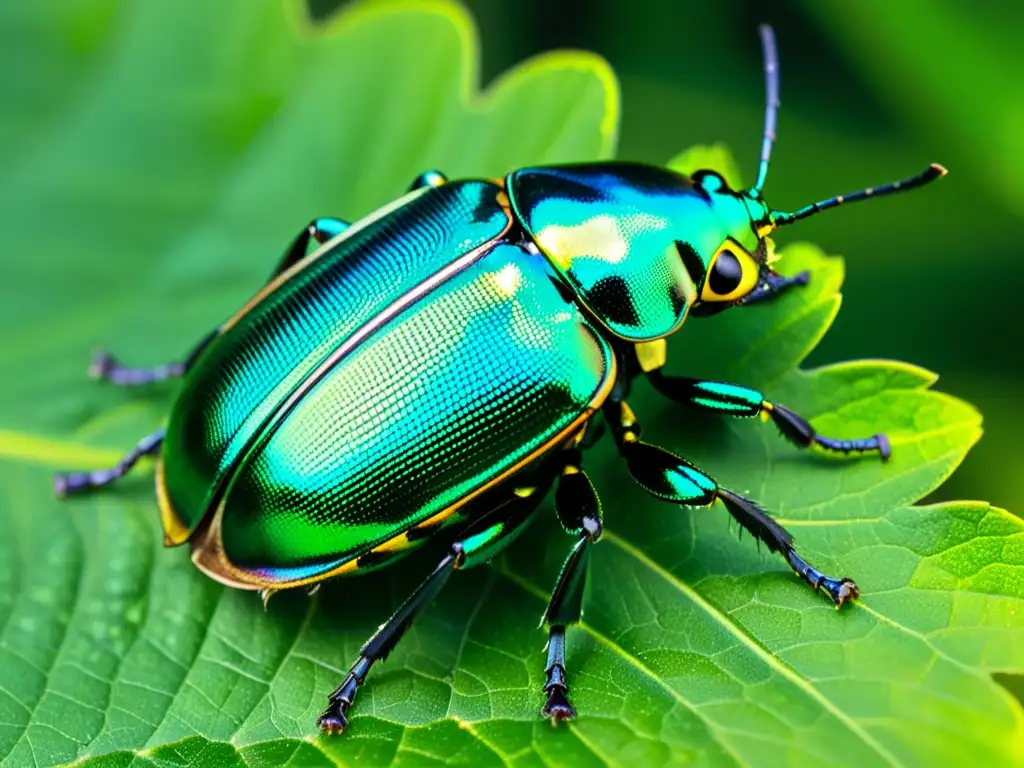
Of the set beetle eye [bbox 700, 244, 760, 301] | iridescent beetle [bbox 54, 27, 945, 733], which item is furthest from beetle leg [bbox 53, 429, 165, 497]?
beetle eye [bbox 700, 244, 760, 301]

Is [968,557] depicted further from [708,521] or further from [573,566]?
[573,566]

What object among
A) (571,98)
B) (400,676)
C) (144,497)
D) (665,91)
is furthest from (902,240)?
(144,497)

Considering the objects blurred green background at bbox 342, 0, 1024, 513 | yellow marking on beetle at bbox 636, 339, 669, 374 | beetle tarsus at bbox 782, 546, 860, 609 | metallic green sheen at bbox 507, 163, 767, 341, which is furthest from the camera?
blurred green background at bbox 342, 0, 1024, 513

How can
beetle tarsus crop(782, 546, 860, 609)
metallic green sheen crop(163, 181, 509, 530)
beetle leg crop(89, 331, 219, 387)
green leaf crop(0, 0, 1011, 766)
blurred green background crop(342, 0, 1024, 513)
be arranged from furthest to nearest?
blurred green background crop(342, 0, 1024, 513), beetle leg crop(89, 331, 219, 387), metallic green sheen crop(163, 181, 509, 530), beetle tarsus crop(782, 546, 860, 609), green leaf crop(0, 0, 1011, 766)

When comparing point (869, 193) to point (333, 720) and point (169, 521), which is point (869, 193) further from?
point (169, 521)

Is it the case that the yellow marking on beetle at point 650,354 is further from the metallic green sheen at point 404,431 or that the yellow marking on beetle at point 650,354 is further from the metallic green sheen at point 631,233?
the metallic green sheen at point 404,431

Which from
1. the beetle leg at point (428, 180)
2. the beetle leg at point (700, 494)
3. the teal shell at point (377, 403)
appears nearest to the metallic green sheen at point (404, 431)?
the teal shell at point (377, 403)

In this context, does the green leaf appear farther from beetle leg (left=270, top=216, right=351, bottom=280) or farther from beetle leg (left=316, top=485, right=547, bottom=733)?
beetle leg (left=270, top=216, right=351, bottom=280)
